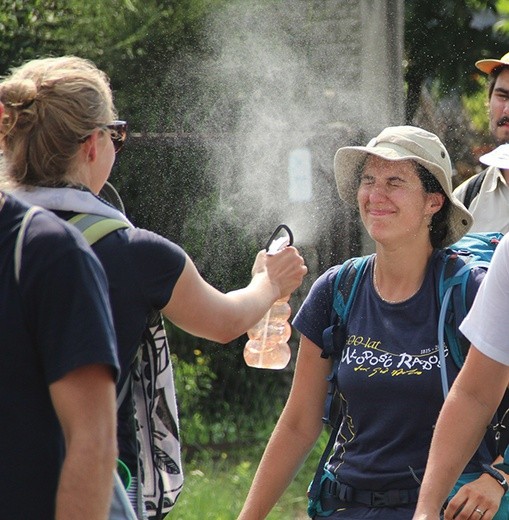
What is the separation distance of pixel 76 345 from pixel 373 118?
5748 millimetres

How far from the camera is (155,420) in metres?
3.06

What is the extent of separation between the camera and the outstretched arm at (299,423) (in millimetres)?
3736

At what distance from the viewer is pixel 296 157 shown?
782 cm

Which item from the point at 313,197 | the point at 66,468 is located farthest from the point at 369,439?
the point at 313,197

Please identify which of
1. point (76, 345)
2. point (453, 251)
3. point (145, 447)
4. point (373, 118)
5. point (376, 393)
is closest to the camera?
point (76, 345)

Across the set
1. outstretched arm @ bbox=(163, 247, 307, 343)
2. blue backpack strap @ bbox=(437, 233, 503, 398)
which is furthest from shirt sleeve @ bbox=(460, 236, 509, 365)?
outstretched arm @ bbox=(163, 247, 307, 343)

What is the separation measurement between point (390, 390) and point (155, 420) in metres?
0.74

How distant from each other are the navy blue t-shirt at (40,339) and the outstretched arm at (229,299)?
660 millimetres

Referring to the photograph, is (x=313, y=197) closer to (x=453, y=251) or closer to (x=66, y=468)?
(x=453, y=251)

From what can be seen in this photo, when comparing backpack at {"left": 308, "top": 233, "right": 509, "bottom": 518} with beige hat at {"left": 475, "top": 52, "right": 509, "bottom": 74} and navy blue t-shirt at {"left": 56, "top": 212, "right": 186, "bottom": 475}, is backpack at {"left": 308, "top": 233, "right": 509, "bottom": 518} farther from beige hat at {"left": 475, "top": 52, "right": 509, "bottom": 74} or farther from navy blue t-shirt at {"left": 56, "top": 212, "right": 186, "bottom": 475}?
beige hat at {"left": 475, "top": 52, "right": 509, "bottom": 74}

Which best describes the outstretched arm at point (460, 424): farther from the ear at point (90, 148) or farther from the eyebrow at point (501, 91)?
the eyebrow at point (501, 91)

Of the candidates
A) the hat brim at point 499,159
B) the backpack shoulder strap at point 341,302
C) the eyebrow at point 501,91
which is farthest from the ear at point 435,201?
the eyebrow at point 501,91

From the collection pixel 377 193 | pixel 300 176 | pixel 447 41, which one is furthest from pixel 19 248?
pixel 447 41

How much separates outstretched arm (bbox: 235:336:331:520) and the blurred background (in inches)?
147
